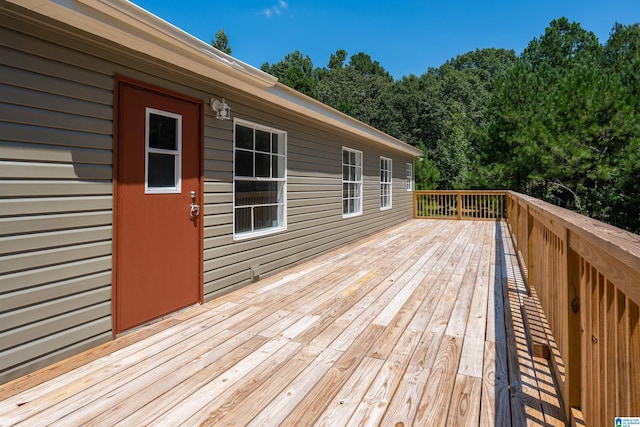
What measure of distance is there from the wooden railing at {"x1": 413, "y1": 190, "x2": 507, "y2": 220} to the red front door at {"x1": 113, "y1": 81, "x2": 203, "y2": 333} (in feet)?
31.4

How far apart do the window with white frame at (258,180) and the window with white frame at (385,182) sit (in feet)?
14.3

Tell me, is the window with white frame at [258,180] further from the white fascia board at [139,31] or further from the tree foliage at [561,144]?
the tree foliage at [561,144]

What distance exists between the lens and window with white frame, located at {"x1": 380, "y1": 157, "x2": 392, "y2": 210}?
28.3 feet

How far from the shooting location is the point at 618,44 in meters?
23.4

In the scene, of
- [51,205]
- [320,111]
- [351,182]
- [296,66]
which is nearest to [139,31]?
[51,205]

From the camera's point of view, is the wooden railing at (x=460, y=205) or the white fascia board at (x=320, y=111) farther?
the wooden railing at (x=460, y=205)

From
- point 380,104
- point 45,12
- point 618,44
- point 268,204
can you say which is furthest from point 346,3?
point 45,12

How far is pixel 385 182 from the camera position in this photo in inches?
352

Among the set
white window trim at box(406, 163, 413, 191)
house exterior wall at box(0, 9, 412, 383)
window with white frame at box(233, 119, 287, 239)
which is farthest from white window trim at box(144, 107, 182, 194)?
white window trim at box(406, 163, 413, 191)

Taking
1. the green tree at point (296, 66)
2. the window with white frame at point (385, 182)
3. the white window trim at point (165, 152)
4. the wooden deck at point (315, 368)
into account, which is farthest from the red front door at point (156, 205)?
the green tree at point (296, 66)

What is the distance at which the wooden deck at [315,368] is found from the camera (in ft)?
5.56

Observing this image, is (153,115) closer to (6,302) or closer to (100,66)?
(100,66)

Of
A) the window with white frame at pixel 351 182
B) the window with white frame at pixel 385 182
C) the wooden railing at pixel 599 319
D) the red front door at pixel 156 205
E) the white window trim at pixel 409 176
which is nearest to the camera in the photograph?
the wooden railing at pixel 599 319

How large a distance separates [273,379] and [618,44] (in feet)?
103
